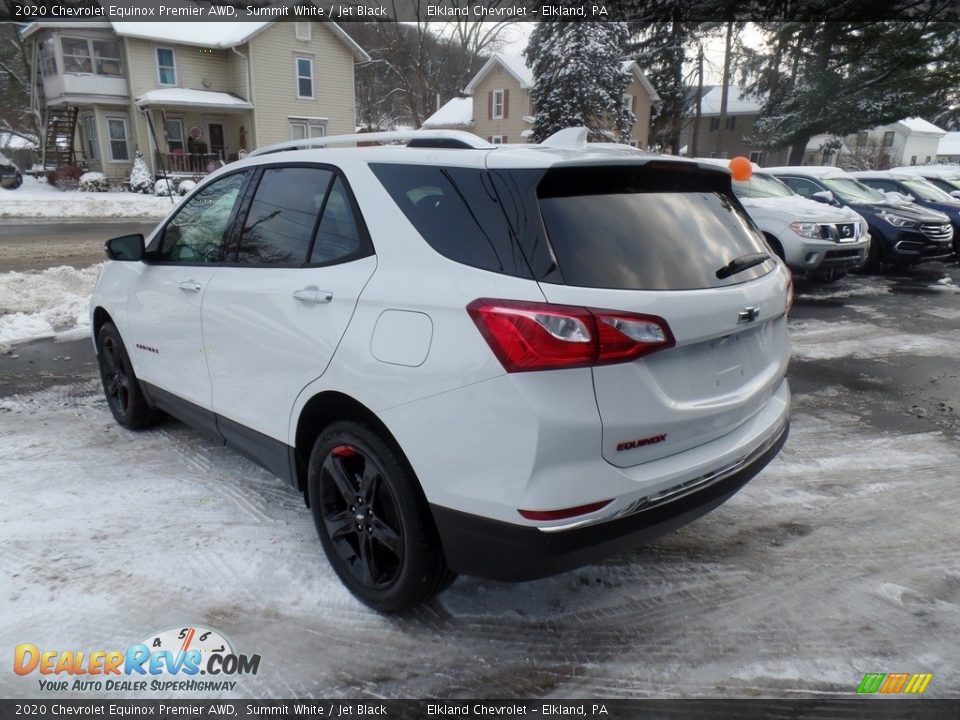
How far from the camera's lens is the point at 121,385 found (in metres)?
4.55

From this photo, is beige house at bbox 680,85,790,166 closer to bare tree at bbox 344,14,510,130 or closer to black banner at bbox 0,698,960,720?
bare tree at bbox 344,14,510,130

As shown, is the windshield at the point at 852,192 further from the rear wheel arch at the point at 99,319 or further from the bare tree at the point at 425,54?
the bare tree at the point at 425,54

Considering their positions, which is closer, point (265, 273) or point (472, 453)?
point (472, 453)

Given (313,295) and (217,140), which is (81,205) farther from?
(313,295)

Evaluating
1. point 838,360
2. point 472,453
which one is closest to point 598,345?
point 472,453

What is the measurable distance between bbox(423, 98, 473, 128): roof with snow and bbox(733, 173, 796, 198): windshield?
32385mm

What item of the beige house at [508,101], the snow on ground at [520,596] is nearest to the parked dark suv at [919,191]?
the snow on ground at [520,596]

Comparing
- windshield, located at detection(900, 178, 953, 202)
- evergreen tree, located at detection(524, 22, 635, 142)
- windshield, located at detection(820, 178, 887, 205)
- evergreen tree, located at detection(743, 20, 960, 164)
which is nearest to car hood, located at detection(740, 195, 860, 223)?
windshield, located at detection(820, 178, 887, 205)

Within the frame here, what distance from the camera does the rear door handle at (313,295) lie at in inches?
104

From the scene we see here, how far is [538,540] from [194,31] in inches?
1401

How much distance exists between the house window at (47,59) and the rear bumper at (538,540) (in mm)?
36398

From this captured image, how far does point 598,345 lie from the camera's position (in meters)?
2.08

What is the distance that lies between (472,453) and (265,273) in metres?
1.47

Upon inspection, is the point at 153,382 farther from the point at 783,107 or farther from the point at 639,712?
the point at 783,107
